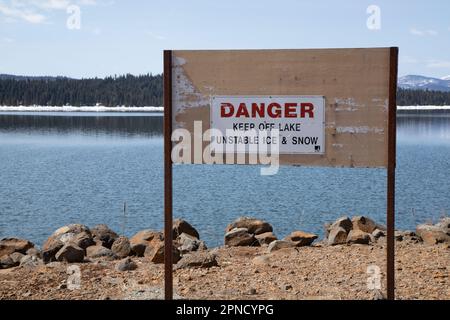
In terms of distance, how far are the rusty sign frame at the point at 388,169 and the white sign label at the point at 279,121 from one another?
1.83 ft

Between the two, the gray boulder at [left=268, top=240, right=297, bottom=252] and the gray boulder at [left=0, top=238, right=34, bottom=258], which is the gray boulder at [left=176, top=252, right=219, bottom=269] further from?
the gray boulder at [left=0, top=238, right=34, bottom=258]

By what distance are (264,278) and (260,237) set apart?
422 centimetres

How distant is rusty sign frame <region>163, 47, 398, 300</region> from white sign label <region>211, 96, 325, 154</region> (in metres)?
0.56

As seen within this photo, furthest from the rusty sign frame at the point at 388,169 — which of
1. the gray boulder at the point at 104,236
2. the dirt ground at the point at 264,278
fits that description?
the gray boulder at the point at 104,236

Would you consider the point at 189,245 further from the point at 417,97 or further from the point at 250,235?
the point at 417,97

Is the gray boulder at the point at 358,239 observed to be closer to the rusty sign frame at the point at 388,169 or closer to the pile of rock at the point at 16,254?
the rusty sign frame at the point at 388,169

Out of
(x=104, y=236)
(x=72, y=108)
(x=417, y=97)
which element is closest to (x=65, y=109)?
(x=72, y=108)

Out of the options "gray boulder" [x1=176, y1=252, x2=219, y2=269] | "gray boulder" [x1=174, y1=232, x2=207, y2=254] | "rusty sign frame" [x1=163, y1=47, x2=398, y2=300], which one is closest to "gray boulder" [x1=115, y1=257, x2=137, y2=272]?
"gray boulder" [x1=176, y1=252, x2=219, y2=269]

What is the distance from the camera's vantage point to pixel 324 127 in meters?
6.49

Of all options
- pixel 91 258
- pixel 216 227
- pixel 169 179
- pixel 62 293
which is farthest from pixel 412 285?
pixel 216 227

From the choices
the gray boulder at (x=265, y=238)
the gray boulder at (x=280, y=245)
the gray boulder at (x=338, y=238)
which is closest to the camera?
the gray boulder at (x=280, y=245)

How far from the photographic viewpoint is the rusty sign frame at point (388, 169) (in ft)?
20.6

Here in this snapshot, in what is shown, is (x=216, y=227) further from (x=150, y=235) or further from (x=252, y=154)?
(x=252, y=154)

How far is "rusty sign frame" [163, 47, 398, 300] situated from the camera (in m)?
6.27
